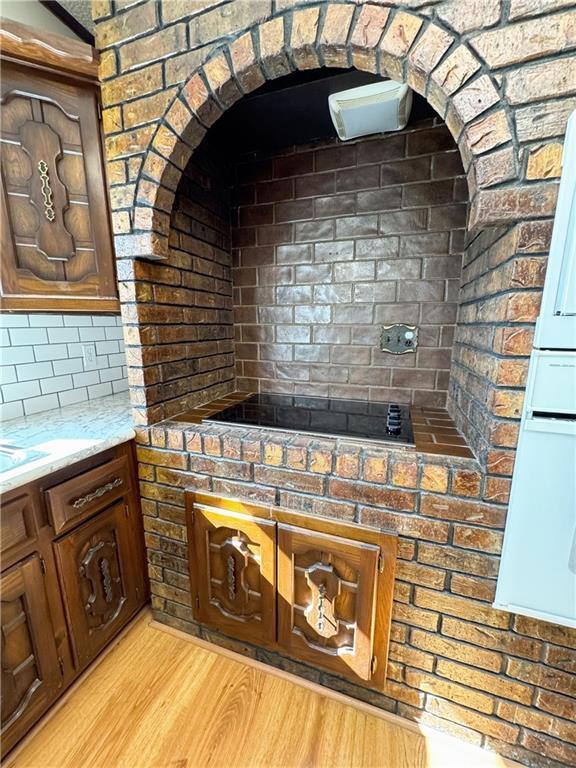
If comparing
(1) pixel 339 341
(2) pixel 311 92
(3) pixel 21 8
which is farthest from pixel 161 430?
(3) pixel 21 8

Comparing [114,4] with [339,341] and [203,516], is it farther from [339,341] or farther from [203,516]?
[203,516]

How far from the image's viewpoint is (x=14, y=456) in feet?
3.65

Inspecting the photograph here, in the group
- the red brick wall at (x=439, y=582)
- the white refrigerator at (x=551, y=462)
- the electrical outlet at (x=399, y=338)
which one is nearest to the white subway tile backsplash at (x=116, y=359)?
the red brick wall at (x=439, y=582)

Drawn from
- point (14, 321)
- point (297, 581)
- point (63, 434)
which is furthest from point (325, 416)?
point (14, 321)

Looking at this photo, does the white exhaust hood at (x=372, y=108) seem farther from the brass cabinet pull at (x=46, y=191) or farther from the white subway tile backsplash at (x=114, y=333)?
the white subway tile backsplash at (x=114, y=333)

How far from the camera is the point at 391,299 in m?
1.59

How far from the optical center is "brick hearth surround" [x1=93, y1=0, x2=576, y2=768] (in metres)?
0.76

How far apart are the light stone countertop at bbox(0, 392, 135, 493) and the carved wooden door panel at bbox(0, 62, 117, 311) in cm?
51

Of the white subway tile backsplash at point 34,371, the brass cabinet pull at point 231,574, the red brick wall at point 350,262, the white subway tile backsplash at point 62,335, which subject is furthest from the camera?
the white subway tile backsplash at point 62,335

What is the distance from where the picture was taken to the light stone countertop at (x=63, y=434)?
Answer: 1021 millimetres

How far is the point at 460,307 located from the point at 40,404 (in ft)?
6.95

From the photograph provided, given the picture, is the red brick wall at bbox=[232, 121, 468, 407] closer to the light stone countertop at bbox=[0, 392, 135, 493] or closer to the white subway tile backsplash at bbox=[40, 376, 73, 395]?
the light stone countertop at bbox=[0, 392, 135, 493]

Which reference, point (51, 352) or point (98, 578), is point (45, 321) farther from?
point (98, 578)

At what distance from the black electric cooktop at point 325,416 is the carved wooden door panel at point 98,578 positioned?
62cm
